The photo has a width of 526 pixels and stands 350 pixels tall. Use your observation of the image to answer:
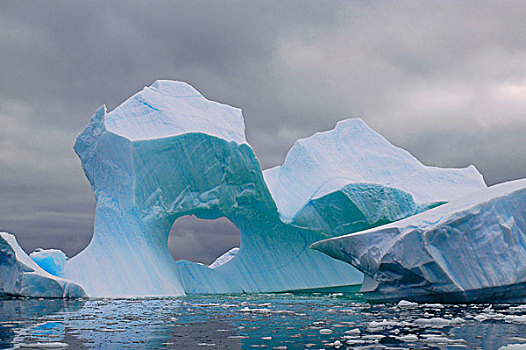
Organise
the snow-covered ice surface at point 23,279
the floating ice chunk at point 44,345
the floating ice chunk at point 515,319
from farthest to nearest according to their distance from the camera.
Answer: the snow-covered ice surface at point 23,279, the floating ice chunk at point 515,319, the floating ice chunk at point 44,345

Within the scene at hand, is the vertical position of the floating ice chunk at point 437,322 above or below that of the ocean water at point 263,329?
below

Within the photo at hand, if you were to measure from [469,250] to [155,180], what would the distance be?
30.6 feet

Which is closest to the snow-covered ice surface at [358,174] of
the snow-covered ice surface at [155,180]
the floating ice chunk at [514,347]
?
the snow-covered ice surface at [155,180]

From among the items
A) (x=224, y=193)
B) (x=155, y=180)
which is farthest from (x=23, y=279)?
(x=224, y=193)

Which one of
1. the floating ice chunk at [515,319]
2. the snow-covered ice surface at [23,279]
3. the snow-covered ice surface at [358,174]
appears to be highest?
the snow-covered ice surface at [358,174]

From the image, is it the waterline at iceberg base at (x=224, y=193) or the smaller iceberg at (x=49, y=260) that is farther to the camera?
the smaller iceberg at (x=49, y=260)

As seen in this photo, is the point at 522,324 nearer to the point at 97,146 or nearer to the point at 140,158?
the point at 140,158

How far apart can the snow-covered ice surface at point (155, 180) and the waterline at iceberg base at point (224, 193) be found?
0.03 m

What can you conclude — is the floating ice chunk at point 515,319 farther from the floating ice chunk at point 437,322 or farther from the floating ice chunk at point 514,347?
the floating ice chunk at point 514,347

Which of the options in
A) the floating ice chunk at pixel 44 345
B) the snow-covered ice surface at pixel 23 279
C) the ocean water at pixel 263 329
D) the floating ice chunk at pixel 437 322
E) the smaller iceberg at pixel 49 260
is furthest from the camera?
the smaller iceberg at pixel 49 260

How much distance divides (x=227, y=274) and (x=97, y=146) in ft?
21.3

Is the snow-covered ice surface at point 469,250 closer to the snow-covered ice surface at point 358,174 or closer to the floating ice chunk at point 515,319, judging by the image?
the floating ice chunk at point 515,319

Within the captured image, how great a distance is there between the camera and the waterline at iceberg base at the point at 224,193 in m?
16.3

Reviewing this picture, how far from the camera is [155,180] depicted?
1672cm
